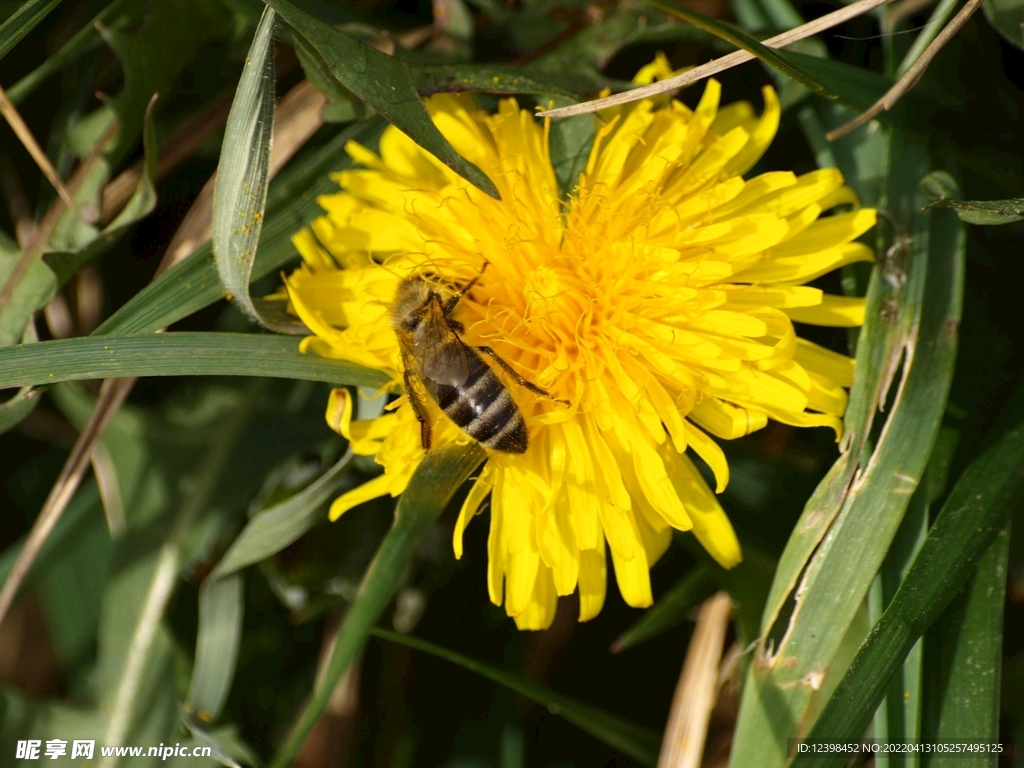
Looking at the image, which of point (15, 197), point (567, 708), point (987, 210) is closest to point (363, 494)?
point (567, 708)

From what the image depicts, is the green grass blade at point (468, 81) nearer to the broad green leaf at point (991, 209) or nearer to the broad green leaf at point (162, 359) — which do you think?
the broad green leaf at point (162, 359)

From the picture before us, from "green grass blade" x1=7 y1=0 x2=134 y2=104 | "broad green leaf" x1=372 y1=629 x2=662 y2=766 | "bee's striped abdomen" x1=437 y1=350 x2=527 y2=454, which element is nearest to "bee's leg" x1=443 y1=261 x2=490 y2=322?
"bee's striped abdomen" x1=437 y1=350 x2=527 y2=454

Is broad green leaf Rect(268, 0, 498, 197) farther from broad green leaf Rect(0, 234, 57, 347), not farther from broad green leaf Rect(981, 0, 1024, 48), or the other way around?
broad green leaf Rect(981, 0, 1024, 48)

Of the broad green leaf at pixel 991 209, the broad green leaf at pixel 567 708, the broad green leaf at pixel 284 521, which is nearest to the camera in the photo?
the broad green leaf at pixel 991 209

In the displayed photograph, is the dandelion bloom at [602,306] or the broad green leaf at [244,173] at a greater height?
the broad green leaf at [244,173]

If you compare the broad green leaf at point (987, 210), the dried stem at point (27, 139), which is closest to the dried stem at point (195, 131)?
the dried stem at point (27, 139)
